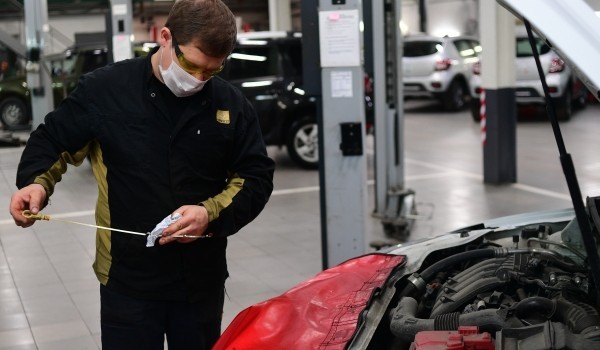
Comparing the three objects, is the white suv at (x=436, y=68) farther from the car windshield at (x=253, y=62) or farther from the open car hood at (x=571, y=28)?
the open car hood at (x=571, y=28)

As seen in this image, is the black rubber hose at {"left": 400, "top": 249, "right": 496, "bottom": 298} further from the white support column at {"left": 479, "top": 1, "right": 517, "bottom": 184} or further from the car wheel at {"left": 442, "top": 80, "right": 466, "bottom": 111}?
the car wheel at {"left": 442, "top": 80, "right": 466, "bottom": 111}

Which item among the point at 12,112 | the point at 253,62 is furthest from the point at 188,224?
the point at 12,112

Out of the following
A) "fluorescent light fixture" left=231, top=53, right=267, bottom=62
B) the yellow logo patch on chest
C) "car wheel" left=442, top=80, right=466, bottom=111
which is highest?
the yellow logo patch on chest

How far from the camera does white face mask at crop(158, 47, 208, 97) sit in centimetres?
298

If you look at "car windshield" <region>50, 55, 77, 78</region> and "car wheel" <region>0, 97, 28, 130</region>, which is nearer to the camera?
"car windshield" <region>50, 55, 77, 78</region>

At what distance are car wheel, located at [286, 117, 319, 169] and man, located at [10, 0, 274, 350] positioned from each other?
30.9 feet

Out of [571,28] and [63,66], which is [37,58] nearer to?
[63,66]

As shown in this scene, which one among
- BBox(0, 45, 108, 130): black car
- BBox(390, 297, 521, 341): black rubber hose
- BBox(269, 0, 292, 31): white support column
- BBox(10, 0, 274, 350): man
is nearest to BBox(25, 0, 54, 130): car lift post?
BBox(0, 45, 108, 130): black car

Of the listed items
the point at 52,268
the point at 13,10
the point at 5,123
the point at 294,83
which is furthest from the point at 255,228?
the point at 13,10

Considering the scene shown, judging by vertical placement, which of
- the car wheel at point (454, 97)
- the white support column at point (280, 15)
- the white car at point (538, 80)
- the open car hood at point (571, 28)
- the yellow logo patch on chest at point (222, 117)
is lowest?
the car wheel at point (454, 97)

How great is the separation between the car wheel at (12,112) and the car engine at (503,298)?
16459 millimetres

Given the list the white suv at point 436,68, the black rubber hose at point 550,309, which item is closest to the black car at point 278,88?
the white suv at point 436,68

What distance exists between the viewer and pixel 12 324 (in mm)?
6141

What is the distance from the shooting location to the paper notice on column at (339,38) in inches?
235
